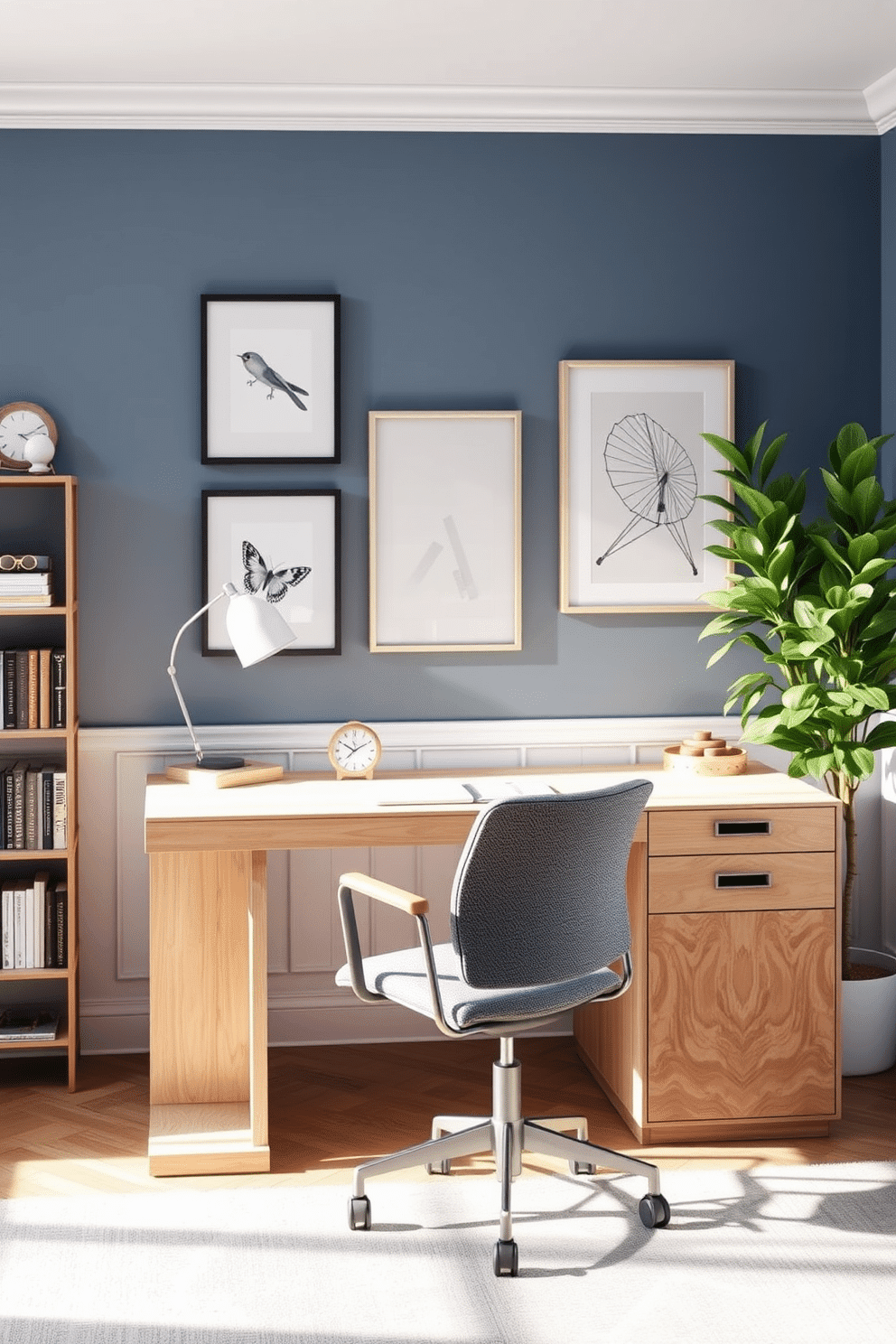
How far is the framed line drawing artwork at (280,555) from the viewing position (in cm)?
355

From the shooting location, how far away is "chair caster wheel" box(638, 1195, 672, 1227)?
8.46 feet

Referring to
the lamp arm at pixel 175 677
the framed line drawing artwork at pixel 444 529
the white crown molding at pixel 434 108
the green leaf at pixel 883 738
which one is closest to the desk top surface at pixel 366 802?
the lamp arm at pixel 175 677

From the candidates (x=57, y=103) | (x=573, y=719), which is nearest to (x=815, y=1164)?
(x=573, y=719)

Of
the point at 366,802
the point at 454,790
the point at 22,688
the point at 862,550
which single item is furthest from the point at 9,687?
the point at 862,550

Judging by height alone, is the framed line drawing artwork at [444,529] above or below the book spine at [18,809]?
above

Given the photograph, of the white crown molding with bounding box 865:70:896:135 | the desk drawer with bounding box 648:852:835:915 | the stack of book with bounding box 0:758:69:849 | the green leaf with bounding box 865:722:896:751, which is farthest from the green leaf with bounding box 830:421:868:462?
the stack of book with bounding box 0:758:69:849

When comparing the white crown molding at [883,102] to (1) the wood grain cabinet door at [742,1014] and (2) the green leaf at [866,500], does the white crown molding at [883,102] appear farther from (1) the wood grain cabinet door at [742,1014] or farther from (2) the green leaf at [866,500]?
(1) the wood grain cabinet door at [742,1014]

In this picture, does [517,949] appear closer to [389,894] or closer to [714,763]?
[389,894]

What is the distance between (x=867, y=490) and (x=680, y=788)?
0.88 m

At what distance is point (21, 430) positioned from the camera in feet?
11.3

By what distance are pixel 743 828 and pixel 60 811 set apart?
5.54ft

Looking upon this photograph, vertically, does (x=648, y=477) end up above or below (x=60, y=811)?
above

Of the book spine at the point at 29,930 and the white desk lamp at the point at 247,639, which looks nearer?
the white desk lamp at the point at 247,639

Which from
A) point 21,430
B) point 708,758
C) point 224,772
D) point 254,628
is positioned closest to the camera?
point 254,628
